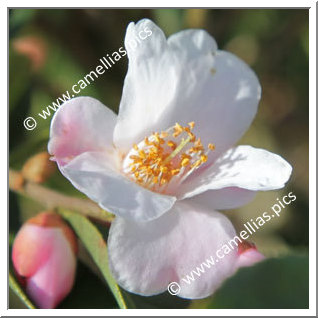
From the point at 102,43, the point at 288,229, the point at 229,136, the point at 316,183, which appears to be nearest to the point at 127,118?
the point at 229,136

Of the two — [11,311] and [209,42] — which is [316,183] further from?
[11,311]

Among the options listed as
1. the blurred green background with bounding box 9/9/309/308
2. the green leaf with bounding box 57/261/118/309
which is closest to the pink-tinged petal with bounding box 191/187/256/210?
the green leaf with bounding box 57/261/118/309

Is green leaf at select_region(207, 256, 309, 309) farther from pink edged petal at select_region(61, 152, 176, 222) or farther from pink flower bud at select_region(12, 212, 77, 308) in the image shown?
pink flower bud at select_region(12, 212, 77, 308)

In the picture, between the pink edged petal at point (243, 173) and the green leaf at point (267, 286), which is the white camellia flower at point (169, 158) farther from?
the green leaf at point (267, 286)

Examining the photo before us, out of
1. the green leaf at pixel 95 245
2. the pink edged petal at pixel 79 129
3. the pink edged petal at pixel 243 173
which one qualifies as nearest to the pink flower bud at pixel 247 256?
the pink edged petal at pixel 243 173

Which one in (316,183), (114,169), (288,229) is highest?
(114,169)

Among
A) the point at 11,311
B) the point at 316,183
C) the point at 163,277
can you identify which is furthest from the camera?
the point at 316,183
